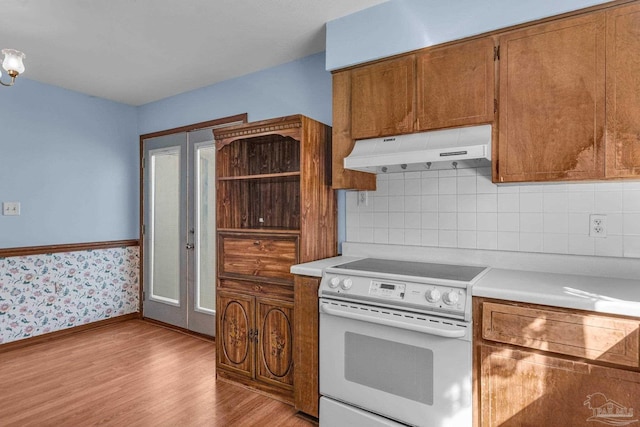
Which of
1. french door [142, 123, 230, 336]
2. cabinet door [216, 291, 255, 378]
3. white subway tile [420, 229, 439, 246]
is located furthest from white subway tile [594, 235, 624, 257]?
french door [142, 123, 230, 336]

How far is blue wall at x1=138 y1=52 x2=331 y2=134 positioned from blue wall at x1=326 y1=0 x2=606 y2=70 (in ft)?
1.63

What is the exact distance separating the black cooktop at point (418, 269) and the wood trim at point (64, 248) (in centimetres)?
307

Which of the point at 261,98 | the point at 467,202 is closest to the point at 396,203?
the point at 467,202

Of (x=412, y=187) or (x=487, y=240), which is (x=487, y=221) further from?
(x=412, y=187)

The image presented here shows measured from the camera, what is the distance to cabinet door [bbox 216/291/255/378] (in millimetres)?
2582

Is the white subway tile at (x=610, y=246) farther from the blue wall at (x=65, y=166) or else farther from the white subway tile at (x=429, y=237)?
the blue wall at (x=65, y=166)

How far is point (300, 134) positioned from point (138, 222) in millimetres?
2940

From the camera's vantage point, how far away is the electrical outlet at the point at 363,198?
267 centimetres

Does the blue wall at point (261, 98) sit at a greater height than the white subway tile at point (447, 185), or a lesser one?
greater

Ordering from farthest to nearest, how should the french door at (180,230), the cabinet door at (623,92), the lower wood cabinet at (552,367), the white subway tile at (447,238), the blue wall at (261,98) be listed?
the french door at (180,230) → the blue wall at (261,98) → the white subway tile at (447,238) → the cabinet door at (623,92) → the lower wood cabinet at (552,367)

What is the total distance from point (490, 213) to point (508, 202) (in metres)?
0.12

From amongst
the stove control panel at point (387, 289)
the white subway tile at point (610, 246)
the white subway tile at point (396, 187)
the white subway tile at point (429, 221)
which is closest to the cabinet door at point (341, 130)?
the white subway tile at point (396, 187)

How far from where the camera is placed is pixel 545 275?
1912 millimetres

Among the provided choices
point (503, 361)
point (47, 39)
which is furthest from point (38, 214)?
point (503, 361)
